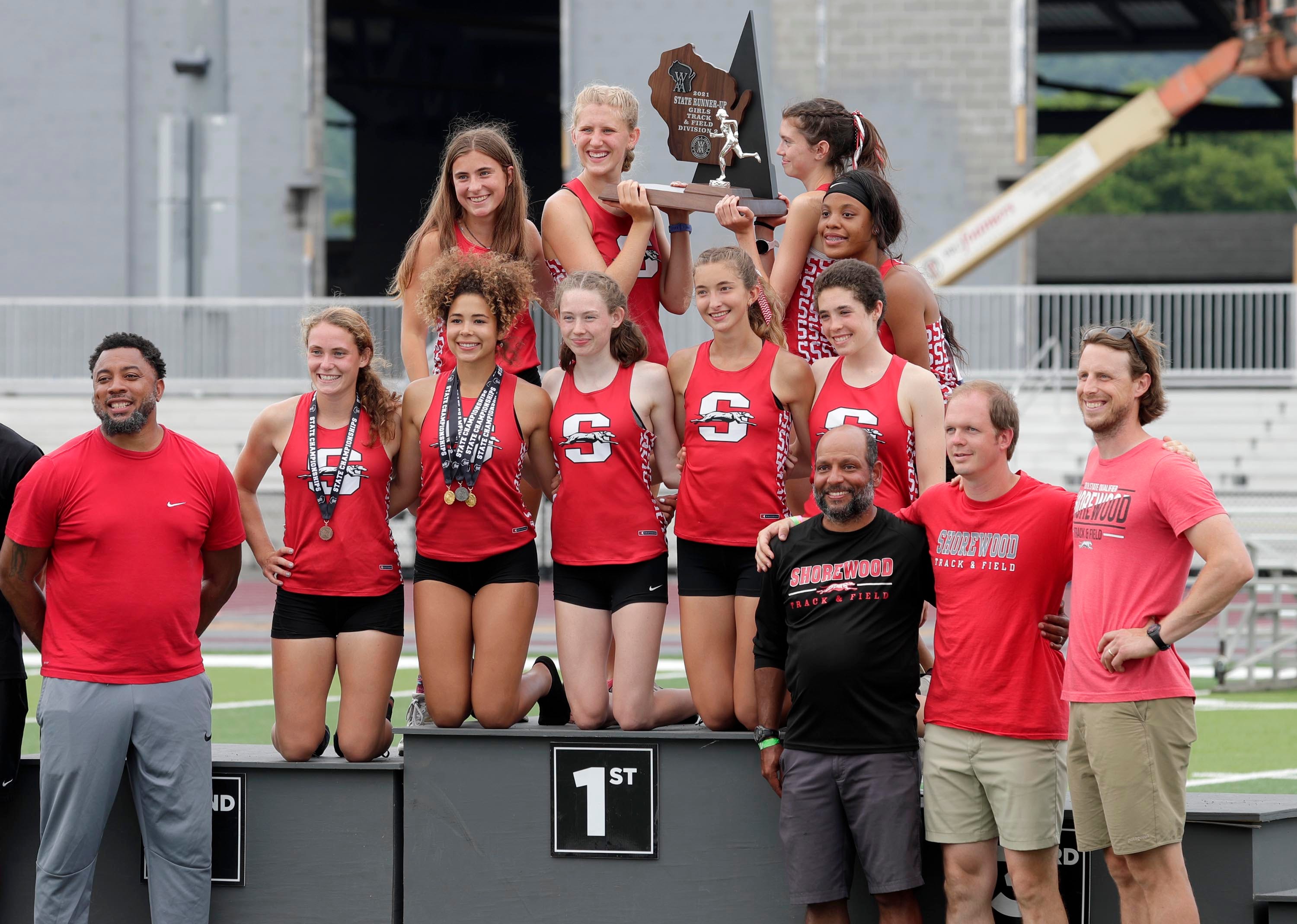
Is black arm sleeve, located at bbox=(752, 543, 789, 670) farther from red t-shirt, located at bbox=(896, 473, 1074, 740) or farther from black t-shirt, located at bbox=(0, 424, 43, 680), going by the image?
black t-shirt, located at bbox=(0, 424, 43, 680)

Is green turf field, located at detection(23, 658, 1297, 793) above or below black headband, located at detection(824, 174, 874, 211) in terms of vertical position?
below

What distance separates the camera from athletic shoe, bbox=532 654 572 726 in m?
5.92

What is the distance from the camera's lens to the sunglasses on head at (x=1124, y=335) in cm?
467

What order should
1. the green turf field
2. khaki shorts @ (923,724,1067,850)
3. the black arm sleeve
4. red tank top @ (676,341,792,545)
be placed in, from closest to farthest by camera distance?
khaki shorts @ (923,724,1067,850)
the black arm sleeve
red tank top @ (676,341,792,545)
the green turf field

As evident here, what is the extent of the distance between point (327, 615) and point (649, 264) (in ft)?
6.31

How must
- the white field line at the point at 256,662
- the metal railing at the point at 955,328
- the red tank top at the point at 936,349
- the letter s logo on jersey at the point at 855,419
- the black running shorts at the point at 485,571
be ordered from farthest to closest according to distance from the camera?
the metal railing at the point at 955,328, the white field line at the point at 256,662, the red tank top at the point at 936,349, the black running shorts at the point at 485,571, the letter s logo on jersey at the point at 855,419

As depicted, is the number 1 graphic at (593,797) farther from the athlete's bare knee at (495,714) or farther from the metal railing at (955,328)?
the metal railing at (955,328)

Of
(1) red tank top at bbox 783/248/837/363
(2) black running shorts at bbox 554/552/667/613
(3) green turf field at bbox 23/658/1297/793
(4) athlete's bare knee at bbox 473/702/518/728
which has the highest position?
(1) red tank top at bbox 783/248/837/363

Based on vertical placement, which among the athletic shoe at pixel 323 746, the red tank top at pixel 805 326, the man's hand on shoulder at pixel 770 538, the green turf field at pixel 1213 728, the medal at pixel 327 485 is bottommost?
the green turf field at pixel 1213 728

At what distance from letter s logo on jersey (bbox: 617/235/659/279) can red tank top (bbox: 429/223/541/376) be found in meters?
0.49

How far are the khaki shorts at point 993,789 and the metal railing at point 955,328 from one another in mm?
13723

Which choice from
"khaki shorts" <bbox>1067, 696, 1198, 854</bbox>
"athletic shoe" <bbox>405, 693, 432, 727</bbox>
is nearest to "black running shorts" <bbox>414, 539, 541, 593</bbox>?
"athletic shoe" <bbox>405, 693, 432, 727</bbox>

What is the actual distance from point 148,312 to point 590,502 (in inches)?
622

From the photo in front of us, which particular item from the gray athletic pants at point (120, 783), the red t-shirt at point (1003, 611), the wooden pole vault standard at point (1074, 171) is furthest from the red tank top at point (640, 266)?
the wooden pole vault standard at point (1074, 171)
